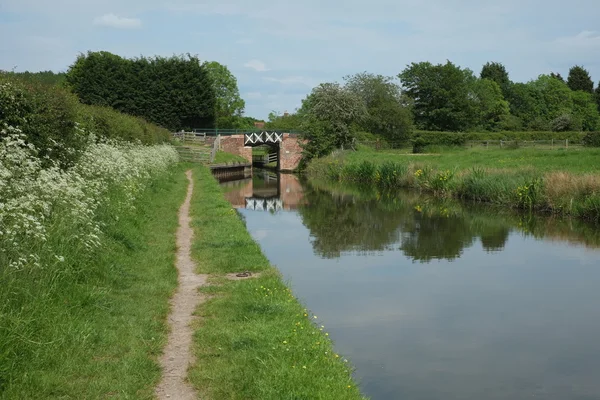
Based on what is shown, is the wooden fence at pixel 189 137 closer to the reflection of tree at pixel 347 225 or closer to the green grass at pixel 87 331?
the reflection of tree at pixel 347 225

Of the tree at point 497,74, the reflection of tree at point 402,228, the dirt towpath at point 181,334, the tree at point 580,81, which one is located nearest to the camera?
the dirt towpath at point 181,334

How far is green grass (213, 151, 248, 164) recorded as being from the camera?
5175 centimetres

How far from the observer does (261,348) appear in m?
6.86

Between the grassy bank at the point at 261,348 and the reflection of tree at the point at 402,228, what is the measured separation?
21.8 ft

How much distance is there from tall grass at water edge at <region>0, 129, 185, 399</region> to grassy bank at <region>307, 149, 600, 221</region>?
50.9ft

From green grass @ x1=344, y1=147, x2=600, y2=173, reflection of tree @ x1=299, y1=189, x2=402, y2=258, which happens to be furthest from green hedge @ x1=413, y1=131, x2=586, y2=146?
reflection of tree @ x1=299, y1=189, x2=402, y2=258

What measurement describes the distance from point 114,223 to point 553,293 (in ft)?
28.2

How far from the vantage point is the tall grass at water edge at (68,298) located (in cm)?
581

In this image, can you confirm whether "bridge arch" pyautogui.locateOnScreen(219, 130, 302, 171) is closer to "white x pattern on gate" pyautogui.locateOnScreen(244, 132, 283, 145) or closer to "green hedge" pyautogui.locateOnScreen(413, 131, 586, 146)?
A: "white x pattern on gate" pyautogui.locateOnScreen(244, 132, 283, 145)

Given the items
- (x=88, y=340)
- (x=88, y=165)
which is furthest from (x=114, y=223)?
(x=88, y=340)

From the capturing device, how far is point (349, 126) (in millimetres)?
55594

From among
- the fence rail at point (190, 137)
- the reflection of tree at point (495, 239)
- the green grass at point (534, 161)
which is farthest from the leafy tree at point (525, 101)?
the reflection of tree at point (495, 239)

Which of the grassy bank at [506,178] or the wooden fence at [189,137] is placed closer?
the grassy bank at [506,178]

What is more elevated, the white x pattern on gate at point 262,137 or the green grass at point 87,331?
the white x pattern on gate at point 262,137
